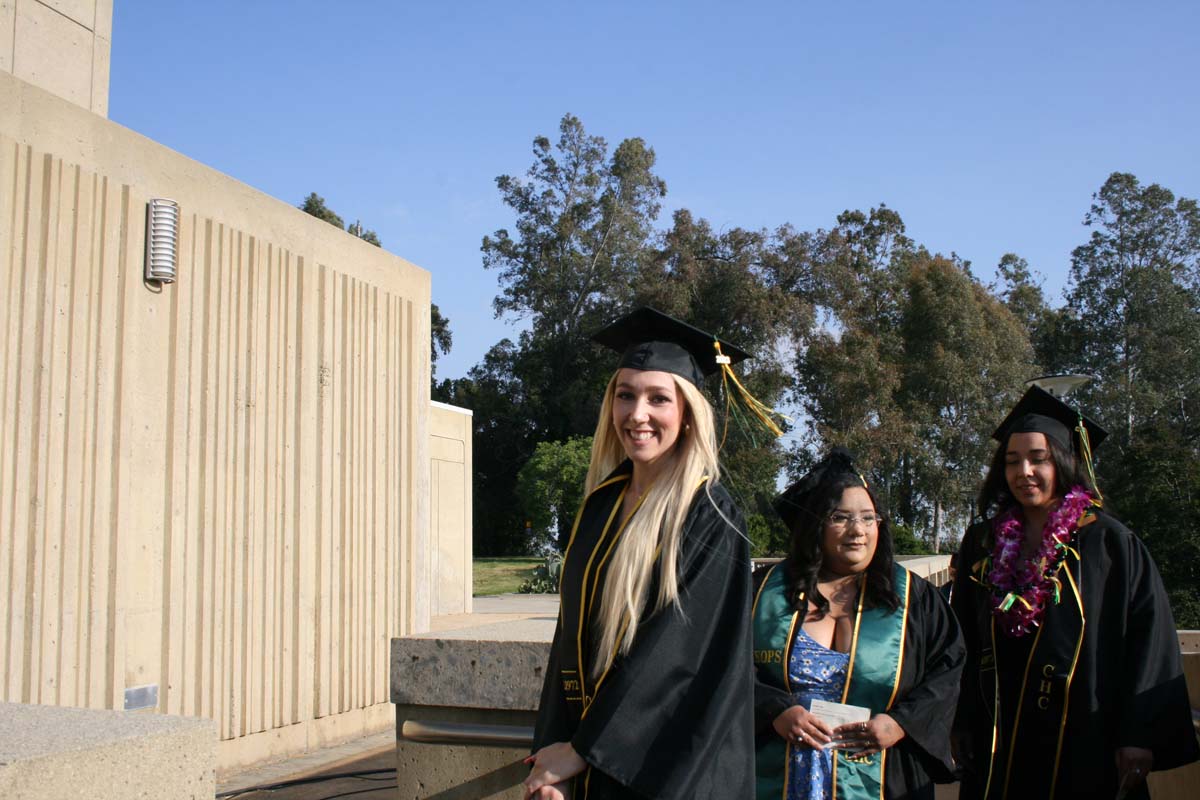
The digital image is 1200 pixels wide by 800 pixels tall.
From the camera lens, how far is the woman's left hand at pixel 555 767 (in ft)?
7.60

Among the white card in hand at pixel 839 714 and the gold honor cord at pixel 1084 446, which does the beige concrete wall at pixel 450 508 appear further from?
the white card in hand at pixel 839 714

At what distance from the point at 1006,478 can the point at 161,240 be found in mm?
5690

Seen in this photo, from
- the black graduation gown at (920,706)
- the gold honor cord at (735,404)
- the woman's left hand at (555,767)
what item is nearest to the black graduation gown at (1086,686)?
the black graduation gown at (920,706)

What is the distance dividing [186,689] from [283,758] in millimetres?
1159

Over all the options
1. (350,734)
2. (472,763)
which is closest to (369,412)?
(350,734)

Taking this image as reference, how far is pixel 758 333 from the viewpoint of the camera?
33156mm

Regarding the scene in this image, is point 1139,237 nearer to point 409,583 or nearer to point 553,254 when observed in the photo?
point 553,254

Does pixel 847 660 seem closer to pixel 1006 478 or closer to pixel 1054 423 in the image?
pixel 1006 478

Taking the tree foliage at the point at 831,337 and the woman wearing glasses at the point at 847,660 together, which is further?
the tree foliage at the point at 831,337

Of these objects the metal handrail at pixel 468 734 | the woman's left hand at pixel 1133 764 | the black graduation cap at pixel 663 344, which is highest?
the black graduation cap at pixel 663 344

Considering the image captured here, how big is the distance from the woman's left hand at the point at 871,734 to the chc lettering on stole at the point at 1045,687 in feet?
2.14

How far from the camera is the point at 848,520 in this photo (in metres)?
3.36

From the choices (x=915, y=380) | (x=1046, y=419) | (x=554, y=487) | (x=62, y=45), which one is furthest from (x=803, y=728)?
(x=915, y=380)

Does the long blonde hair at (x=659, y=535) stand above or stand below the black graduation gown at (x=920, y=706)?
above
